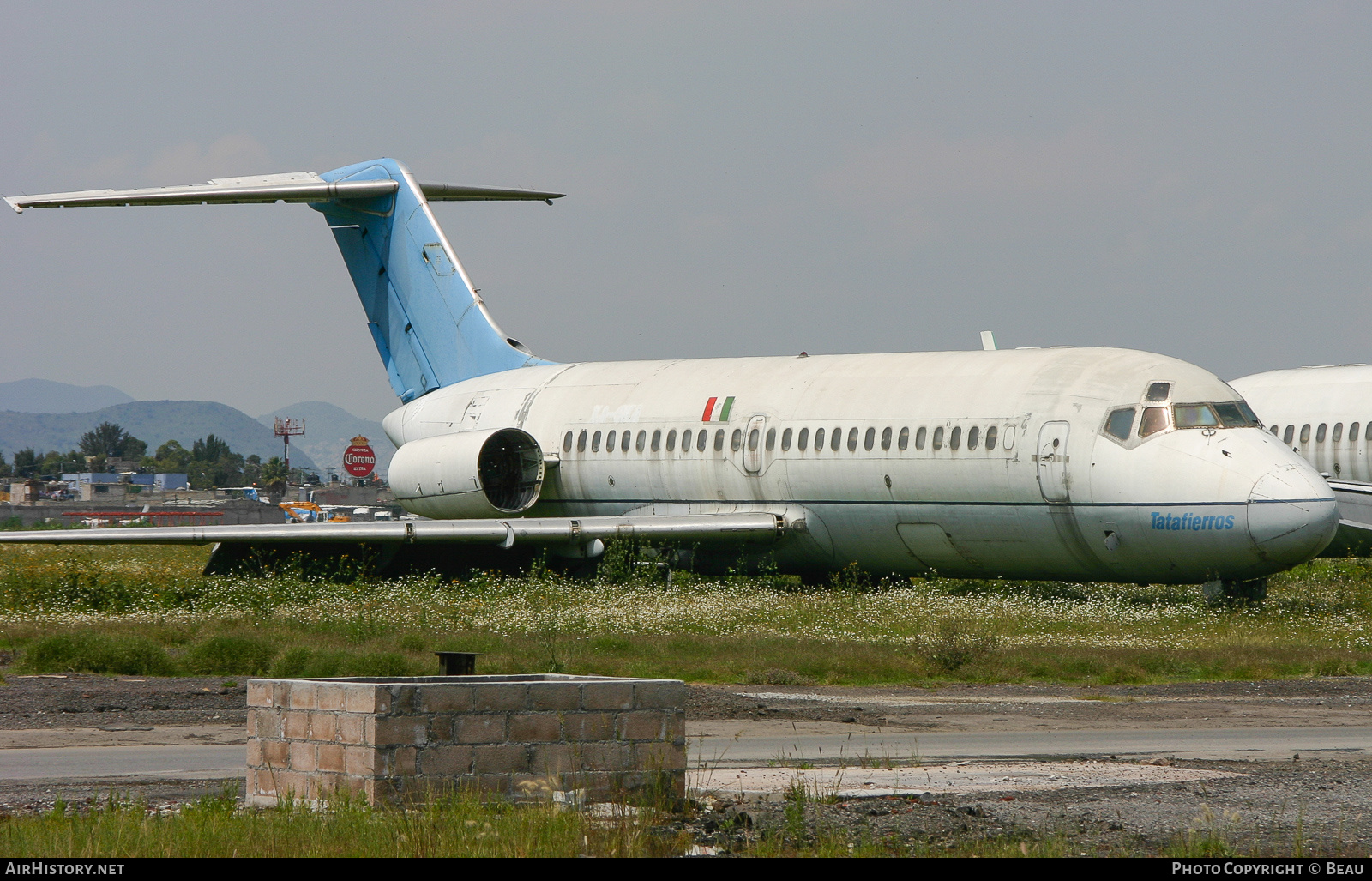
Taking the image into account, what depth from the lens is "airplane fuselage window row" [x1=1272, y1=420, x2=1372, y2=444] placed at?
27.0m

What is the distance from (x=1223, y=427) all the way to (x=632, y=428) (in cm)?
1061

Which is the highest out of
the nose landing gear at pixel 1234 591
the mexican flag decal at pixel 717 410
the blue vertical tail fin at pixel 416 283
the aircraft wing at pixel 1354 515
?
the blue vertical tail fin at pixel 416 283

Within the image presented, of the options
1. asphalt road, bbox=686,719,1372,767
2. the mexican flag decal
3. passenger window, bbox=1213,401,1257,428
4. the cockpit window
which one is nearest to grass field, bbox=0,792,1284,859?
asphalt road, bbox=686,719,1372,767

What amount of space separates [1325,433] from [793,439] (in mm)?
9827

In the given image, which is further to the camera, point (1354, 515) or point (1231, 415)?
point (1354, 515)

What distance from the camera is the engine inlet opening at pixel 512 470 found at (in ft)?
94.3

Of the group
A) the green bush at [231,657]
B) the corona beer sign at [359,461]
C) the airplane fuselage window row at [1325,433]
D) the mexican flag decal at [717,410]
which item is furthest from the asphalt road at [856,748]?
the corona beer sign at [359,461]

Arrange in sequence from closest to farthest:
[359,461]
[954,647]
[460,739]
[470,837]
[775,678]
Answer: [470,837]
[460,739]
[775,678]
[954,647]
[359,461]

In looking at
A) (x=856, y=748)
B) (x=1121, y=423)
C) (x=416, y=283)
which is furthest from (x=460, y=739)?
(x=416, y=283)

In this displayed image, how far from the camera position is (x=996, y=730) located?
13031 millimetres

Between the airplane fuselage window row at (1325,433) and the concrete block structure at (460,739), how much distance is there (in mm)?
21010

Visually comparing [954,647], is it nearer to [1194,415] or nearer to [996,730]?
[996,730]

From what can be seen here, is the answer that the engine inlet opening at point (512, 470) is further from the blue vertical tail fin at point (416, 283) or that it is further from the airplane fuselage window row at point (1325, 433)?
the airplane fuselage window row at point (1325, 433)
